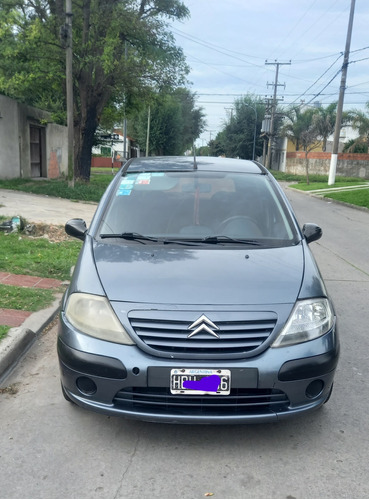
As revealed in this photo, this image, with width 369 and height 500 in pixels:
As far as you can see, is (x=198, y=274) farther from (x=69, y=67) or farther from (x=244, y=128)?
(x=244, y=128)

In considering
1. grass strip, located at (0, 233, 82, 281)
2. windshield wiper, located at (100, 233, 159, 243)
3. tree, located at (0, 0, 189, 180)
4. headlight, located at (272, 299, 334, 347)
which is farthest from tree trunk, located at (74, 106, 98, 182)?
headlight, located at (272, 299, 334, 347)

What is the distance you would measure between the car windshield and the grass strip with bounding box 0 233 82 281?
2.61 meters

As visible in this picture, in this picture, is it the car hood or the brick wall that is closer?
the car hood

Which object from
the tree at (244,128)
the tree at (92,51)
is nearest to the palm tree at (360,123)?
the tree at (244,128)

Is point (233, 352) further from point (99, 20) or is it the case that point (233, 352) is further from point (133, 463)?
point (99, 20)

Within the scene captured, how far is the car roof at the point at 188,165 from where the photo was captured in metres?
4.35

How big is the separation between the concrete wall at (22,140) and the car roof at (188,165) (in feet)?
48.5

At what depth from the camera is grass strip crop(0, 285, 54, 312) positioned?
4.89 metres

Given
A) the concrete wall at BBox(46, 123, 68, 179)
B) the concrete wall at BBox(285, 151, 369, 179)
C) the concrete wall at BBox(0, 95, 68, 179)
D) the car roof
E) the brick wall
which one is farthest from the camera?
the brick wall

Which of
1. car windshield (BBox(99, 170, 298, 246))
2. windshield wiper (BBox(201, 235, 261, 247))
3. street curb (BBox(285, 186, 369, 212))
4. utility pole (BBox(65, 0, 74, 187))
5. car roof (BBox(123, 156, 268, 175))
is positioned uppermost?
utility pole (BBox(65, 0, 74, 187))

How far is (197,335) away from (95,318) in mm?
625

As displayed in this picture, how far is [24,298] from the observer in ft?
16.8

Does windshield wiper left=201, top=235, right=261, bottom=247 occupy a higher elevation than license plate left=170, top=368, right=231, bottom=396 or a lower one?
higher

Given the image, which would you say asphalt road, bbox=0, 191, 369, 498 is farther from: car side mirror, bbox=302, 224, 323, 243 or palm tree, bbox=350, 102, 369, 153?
palm tree, bbox=350, 102, 369, 153
